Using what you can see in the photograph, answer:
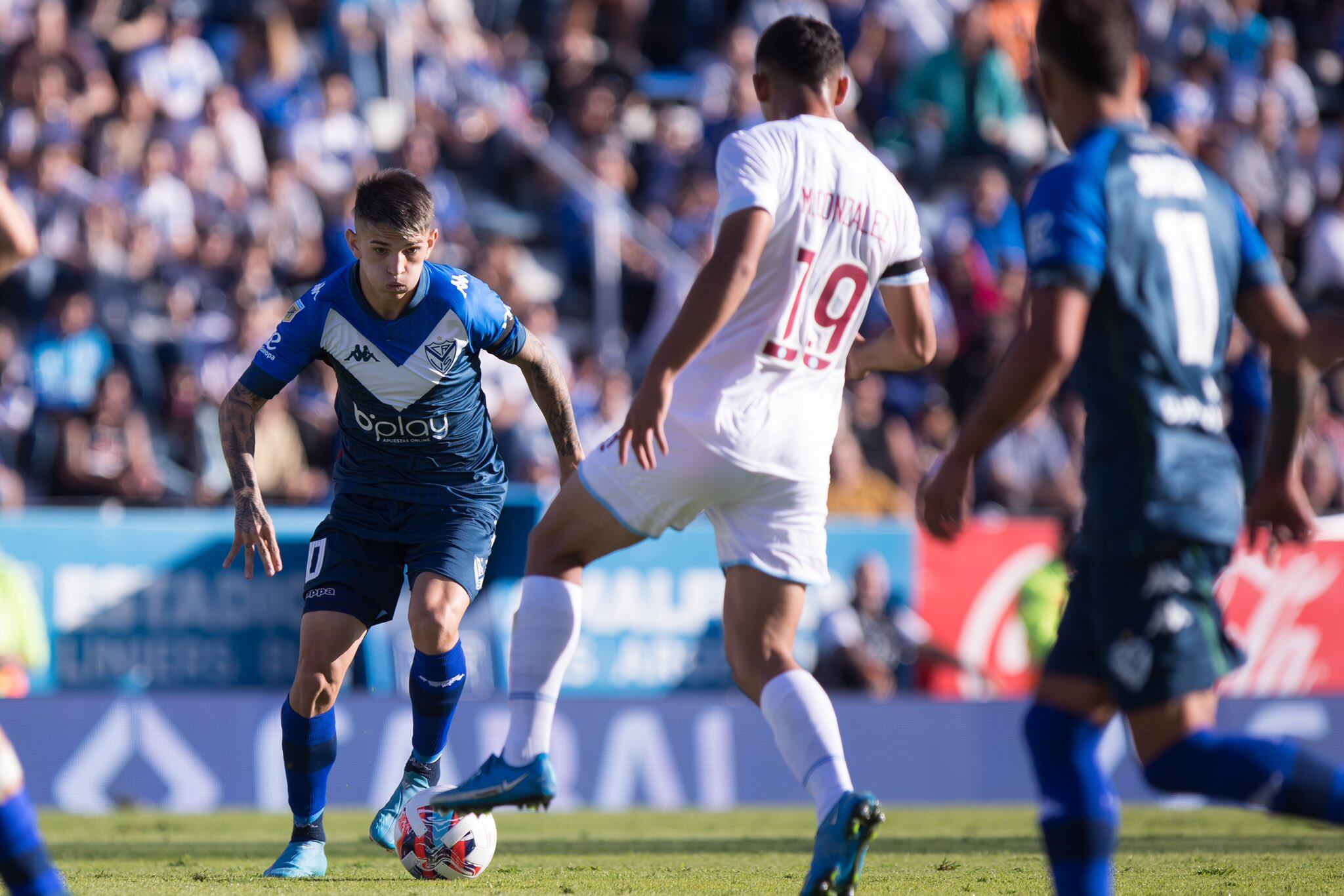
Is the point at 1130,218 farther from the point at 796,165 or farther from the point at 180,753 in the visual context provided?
the point at 180,753

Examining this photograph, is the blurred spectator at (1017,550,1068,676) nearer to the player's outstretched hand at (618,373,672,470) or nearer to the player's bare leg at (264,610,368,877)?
the player's bare leg at (264,610,368,877)

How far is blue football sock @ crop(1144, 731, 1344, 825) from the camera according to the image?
3928 mm

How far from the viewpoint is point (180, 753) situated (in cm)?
1080

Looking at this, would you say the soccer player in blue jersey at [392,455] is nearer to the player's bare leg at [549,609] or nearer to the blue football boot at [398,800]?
the blue football boot at [398,800]

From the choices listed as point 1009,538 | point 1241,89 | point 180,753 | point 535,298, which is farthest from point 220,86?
point 1241,89

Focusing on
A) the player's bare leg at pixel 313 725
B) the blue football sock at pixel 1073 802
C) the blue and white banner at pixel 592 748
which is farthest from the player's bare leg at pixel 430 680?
the blue and white banner at pixel 592 748

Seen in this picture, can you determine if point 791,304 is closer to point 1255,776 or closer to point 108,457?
point 1255,776

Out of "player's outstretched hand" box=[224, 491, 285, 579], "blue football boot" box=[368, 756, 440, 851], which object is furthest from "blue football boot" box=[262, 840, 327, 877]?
"player's outstretched hand" box=[224, 491, 285, 579]

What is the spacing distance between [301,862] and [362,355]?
194 centimetres

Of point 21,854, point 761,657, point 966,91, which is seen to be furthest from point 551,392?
point 966,91

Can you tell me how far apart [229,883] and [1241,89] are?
15.0m

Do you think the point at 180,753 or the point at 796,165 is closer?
the point at 796,165

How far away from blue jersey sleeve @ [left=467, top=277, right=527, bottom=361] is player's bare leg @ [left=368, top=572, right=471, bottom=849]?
93 centimetres

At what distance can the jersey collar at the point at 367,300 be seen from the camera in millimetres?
6414
